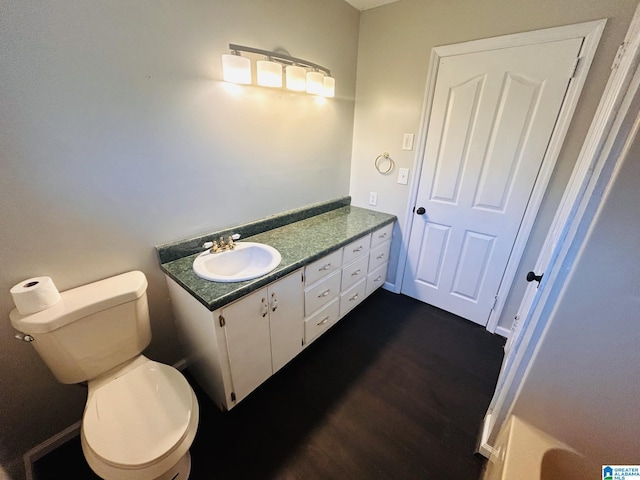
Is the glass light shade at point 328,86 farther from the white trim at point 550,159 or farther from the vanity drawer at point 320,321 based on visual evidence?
the vanity drawer at point 320,321

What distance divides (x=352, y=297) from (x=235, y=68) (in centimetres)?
172

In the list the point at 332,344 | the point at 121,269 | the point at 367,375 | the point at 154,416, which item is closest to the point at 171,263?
the point at 121,269

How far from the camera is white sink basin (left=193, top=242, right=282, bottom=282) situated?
1.39 metres

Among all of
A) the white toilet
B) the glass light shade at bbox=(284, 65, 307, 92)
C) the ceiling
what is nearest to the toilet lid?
the white toilet

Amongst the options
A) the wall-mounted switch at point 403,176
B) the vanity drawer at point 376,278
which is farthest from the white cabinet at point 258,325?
the wall-mounted switch at point 403,176

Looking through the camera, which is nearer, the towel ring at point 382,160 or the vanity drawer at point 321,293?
the vanity drawer at point 321,293

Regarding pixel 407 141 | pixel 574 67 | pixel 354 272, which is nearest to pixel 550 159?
pixel 574 67

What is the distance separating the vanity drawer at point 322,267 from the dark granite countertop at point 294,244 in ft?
0.17

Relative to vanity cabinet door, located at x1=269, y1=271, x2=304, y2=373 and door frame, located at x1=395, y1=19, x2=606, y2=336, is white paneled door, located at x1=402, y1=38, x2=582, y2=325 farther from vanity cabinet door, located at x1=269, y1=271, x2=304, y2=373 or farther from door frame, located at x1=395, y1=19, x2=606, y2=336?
vanity cabinet door, located at x1=269, y1=271, x2=304, y2=373

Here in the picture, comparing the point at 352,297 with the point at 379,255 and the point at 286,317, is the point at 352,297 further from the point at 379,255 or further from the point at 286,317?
the point at 286,317

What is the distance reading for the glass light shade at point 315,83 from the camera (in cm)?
168

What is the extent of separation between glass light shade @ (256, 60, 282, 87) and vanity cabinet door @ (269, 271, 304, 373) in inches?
44.5

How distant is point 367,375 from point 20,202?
1.95m

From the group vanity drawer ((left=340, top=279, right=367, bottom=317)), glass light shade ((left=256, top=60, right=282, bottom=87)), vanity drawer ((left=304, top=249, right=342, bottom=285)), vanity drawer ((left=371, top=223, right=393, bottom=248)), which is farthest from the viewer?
vanity drawer ((left=371, top=223, right=393, bottom=248))
